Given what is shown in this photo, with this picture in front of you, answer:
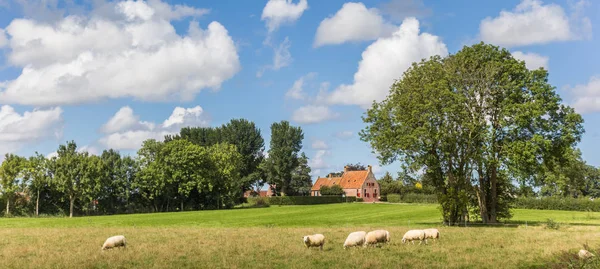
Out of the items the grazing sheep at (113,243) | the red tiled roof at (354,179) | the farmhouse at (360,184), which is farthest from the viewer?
the red tiled roof at (354,179)

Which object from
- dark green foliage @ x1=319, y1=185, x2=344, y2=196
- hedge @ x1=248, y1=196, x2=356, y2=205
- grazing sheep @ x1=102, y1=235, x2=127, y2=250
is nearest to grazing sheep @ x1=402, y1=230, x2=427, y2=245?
grazing sheep @ x1=102, y1=235, x2=127, y2=250

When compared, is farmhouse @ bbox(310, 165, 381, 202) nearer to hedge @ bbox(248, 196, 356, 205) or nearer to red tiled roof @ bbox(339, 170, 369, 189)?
red tiled roof @ bbox(339, 170, 369, 189)

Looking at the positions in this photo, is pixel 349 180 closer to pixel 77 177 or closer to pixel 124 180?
pixel 124 180

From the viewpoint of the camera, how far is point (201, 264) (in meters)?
22.0

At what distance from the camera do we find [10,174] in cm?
8456

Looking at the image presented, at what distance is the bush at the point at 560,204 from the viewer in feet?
285

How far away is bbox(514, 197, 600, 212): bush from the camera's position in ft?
285

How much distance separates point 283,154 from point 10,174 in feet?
202

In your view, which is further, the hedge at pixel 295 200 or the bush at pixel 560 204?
the hedge at pixel 295 200

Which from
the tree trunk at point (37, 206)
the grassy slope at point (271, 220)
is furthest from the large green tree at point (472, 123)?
the tree trunk at point (37, 206)

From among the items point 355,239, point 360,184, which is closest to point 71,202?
point 355,239

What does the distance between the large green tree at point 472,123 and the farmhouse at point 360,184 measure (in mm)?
93413

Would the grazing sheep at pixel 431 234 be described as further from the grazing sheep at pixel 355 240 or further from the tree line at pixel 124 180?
the tree line at pixel 124 180

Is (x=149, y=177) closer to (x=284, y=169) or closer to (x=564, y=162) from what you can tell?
(x=284, y=169)
